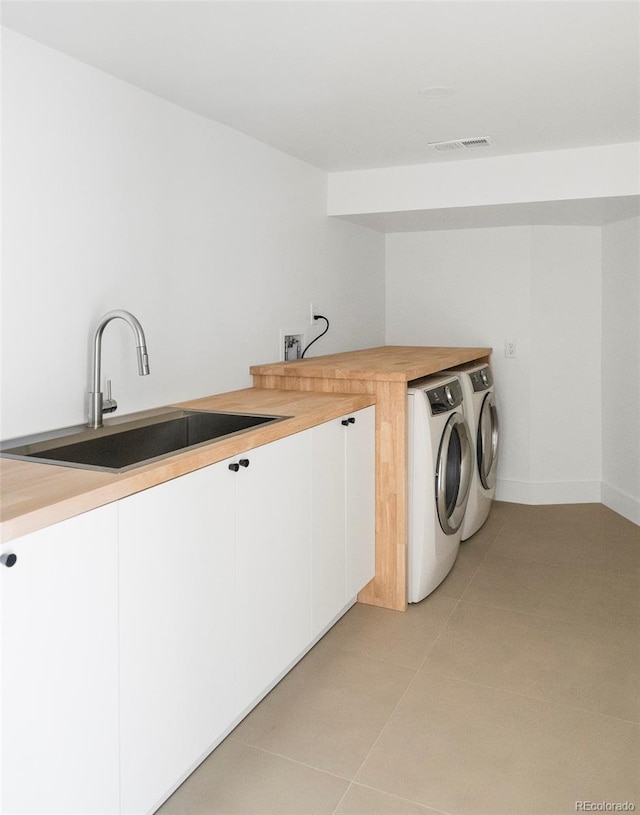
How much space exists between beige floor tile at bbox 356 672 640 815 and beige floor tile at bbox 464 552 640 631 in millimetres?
684

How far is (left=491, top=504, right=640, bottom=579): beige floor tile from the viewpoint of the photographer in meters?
3.28

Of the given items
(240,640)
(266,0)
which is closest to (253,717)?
(240,640)

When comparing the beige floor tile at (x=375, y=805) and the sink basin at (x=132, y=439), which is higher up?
the sink basin at (x=132, y=439)

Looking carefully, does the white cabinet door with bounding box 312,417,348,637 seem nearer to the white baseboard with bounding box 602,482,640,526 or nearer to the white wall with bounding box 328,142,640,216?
the white wall with bounding box 328,142,640,216

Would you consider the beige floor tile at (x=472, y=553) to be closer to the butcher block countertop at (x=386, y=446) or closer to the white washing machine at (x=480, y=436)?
the white washing machine at (x=480, y=436)

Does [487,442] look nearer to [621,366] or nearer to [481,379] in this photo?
[481,379]

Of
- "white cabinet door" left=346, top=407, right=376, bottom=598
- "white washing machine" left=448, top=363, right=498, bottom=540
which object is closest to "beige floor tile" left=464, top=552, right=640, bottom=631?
"white washing machine" left=448, top=363, right=498, bottom=540

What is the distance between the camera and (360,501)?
8.56 feet

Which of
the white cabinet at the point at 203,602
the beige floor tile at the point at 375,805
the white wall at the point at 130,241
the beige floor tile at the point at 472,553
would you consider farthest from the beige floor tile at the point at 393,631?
the white wall at the point at 130,241

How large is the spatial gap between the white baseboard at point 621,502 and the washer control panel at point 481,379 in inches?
41.5

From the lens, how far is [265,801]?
5.51 ft

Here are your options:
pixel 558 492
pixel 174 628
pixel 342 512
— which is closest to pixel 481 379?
pixel 558 492

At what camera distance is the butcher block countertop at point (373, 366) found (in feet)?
8.84

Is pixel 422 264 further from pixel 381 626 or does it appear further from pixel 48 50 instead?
pixel 48 50
